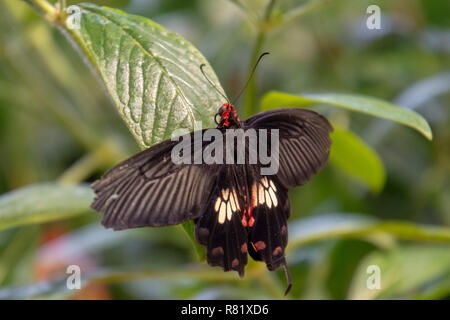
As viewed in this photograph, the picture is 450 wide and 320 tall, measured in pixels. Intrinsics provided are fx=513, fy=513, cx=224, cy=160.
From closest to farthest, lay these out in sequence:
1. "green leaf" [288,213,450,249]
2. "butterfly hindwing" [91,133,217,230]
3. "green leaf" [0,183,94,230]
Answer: "butterfly hindwing" [91,133,217,230]
"green leaf" [0,183,94,230]
"green leaf" [288,213,450,249]

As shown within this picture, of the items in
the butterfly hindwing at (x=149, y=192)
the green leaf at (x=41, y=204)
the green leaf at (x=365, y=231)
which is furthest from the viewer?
the green leaf at (x=365, y=231)

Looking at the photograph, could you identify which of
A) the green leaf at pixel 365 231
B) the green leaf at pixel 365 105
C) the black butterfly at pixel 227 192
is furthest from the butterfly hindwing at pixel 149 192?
the green leaf at pixel 365 231

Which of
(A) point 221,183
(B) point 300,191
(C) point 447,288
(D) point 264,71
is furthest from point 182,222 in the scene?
(D) point 264,71

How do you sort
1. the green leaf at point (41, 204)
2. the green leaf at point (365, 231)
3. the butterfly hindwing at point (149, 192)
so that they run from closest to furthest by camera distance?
1. the butterfly hindwing at point (149, 192)
2. the green leaf at point (41, 204)
3. the green leaf at point (365, 231)

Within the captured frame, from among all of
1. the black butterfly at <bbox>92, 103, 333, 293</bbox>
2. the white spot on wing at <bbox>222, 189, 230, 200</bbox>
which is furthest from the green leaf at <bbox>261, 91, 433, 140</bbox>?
the white spot on wing at <bbox>222, 189, 230, 200</bbox>

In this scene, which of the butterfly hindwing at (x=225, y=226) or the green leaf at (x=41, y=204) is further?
the green leaf at (x=41, y=204)

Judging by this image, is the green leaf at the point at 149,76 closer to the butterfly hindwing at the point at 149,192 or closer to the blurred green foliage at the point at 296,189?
the butterfly hindwing at the point at 149,192

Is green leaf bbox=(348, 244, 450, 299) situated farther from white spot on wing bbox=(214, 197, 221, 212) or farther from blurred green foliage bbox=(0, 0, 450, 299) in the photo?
white spot on wing bbox=(214, 197, 221, 212)

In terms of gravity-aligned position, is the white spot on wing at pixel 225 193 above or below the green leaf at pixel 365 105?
below
